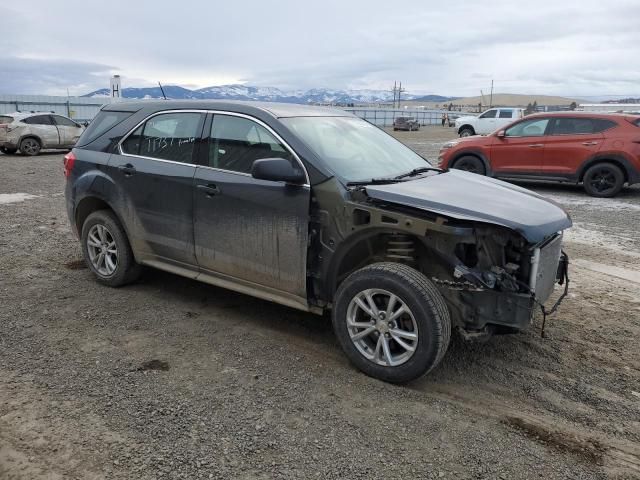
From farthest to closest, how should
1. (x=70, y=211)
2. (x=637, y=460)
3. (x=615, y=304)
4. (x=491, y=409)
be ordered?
(x=70, y=211)
(x=615, y=304)
(x=491, y=409)
(x=637, y=460)

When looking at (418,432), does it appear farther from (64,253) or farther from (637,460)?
(64,253)

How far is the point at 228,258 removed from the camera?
13.9 feet

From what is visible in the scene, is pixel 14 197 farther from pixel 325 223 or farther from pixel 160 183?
pixel 325 223

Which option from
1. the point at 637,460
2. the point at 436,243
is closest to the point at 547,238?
the point at 436,243

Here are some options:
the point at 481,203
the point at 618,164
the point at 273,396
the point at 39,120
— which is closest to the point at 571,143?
the point at 618,164

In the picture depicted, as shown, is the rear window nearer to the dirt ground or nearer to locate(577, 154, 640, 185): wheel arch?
the dirt ground

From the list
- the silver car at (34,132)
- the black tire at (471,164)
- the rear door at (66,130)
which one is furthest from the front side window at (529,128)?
the rear door at (66,130)

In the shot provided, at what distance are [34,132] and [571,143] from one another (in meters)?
16.7

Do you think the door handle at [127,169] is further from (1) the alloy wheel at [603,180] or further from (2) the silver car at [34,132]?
(2) the silver car at [34,132]

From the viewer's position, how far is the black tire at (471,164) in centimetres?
1227

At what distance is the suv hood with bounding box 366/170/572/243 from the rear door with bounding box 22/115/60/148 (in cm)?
1787

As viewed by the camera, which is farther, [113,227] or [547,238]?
[113,227]

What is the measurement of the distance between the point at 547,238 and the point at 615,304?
6.78 ft

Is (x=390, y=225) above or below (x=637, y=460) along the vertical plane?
above
